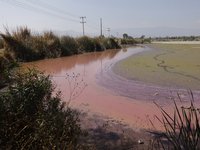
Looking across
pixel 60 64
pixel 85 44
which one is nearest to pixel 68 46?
pixel 85 44

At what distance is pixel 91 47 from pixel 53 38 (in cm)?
535

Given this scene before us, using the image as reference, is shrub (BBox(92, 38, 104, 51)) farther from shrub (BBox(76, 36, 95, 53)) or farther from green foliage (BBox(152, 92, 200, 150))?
green foliage (BBox(152, 92, 200, 150))

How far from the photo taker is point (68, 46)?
1335 centimetres

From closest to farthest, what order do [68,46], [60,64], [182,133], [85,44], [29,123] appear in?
[182,133] → [29,123] → [60,64] → [68,46] → [85,44]

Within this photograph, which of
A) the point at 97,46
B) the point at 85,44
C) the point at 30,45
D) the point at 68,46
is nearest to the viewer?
the point at 30,45

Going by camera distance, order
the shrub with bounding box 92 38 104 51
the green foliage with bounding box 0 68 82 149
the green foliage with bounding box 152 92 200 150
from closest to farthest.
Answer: the green foliage with bounding box 152 92 200 150 < the green foliage with bounding box 0 68 82 149 < the shrub with bounding box 92 38 104 51

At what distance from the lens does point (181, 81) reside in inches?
210

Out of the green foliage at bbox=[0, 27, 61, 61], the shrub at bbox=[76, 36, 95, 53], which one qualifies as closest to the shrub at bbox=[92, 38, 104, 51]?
the shrub at bbox=[76, 36, 95, 53]

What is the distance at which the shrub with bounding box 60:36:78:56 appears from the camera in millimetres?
12523

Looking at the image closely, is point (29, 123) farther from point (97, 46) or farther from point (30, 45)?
point (97, 46)

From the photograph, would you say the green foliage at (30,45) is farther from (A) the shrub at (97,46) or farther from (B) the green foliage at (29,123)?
(B) the green foliage at (29,123)

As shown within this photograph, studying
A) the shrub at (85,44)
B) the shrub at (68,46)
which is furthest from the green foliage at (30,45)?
the shrub at (85,44)

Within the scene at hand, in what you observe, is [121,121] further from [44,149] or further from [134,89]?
[134,89]

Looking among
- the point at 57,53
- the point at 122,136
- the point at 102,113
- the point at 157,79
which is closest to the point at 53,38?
the point at 57,53
